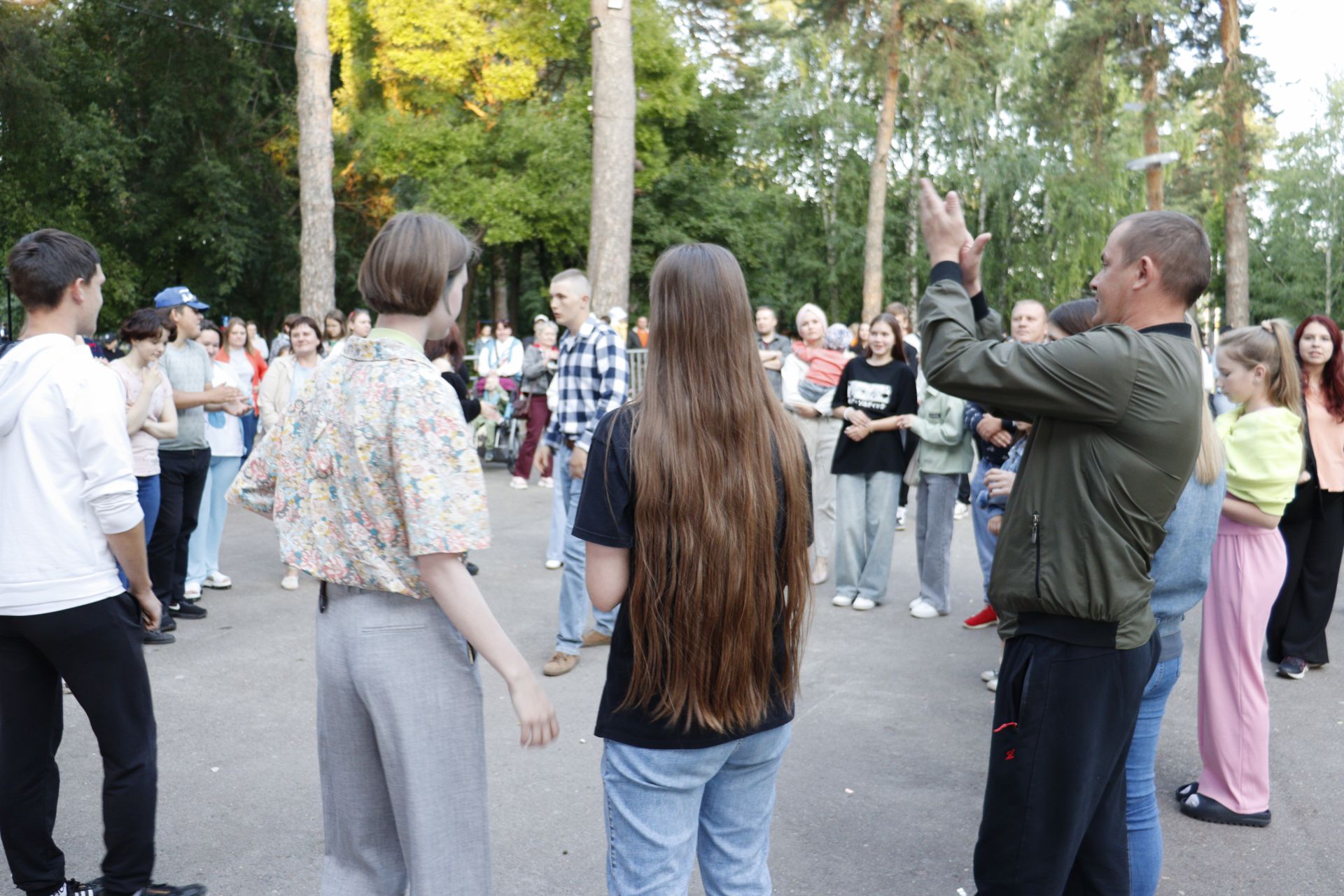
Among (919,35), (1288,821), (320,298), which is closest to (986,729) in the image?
(1288,821)

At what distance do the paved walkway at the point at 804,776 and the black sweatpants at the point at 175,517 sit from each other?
0.33 meters

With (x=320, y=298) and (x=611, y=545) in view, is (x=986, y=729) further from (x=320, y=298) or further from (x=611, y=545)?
(x=320, y=298)

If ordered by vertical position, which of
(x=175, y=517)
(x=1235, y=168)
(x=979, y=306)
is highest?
(x=1235, y=168)

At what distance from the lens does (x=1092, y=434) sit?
8.97 ft

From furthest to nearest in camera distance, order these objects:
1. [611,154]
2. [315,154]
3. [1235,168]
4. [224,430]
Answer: [1235,168] → [315,154] → [611,154] → [224,430]

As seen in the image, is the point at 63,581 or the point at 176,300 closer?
the point at 63,581

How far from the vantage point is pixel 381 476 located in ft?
7.95

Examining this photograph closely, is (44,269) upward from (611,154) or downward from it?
downward

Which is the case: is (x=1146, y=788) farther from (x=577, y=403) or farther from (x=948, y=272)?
(x=577, y=403)

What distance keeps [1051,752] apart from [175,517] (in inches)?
223

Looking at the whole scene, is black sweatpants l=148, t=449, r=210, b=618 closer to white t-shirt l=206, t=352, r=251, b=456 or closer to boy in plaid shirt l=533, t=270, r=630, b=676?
white t-shirt l=206, t=352, r=251, b=456

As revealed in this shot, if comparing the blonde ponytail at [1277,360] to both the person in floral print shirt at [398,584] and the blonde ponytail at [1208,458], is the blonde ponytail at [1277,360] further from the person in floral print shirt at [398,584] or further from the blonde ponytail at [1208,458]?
the person in floral print shirt at [398,584]

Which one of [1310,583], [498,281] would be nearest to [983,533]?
[1310,583]

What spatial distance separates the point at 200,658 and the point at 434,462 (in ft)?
15.0
